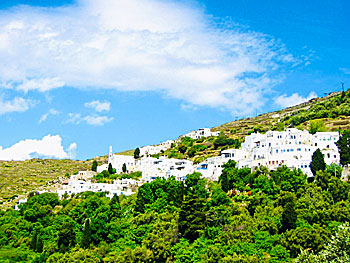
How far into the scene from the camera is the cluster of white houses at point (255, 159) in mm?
74125

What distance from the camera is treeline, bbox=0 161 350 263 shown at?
48.2m

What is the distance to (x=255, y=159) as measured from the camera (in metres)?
79.2

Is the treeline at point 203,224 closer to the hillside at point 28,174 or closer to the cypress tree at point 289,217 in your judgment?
the cypress tree at point 289,217

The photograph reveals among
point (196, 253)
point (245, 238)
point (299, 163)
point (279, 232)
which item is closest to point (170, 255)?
point (196, 253)

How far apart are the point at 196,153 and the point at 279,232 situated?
6431cm

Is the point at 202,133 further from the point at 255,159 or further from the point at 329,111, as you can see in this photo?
the point at 255,159

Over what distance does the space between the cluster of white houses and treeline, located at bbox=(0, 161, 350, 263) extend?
358 cm

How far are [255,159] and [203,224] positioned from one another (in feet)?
82.8

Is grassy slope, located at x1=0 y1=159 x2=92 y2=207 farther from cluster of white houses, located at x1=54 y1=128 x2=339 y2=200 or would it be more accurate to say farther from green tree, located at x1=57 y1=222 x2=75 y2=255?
green tree, located at x1=57 y1=222 x2=75 y2=255

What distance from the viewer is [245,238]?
51062 millimetres

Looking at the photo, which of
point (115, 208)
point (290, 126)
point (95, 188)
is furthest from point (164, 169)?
point (290, 126)

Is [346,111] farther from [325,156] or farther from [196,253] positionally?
[196,253]

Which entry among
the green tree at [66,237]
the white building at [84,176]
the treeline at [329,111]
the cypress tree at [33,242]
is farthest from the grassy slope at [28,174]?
the treeline at [329,111]

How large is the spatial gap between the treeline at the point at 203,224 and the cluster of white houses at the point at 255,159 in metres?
3.58
